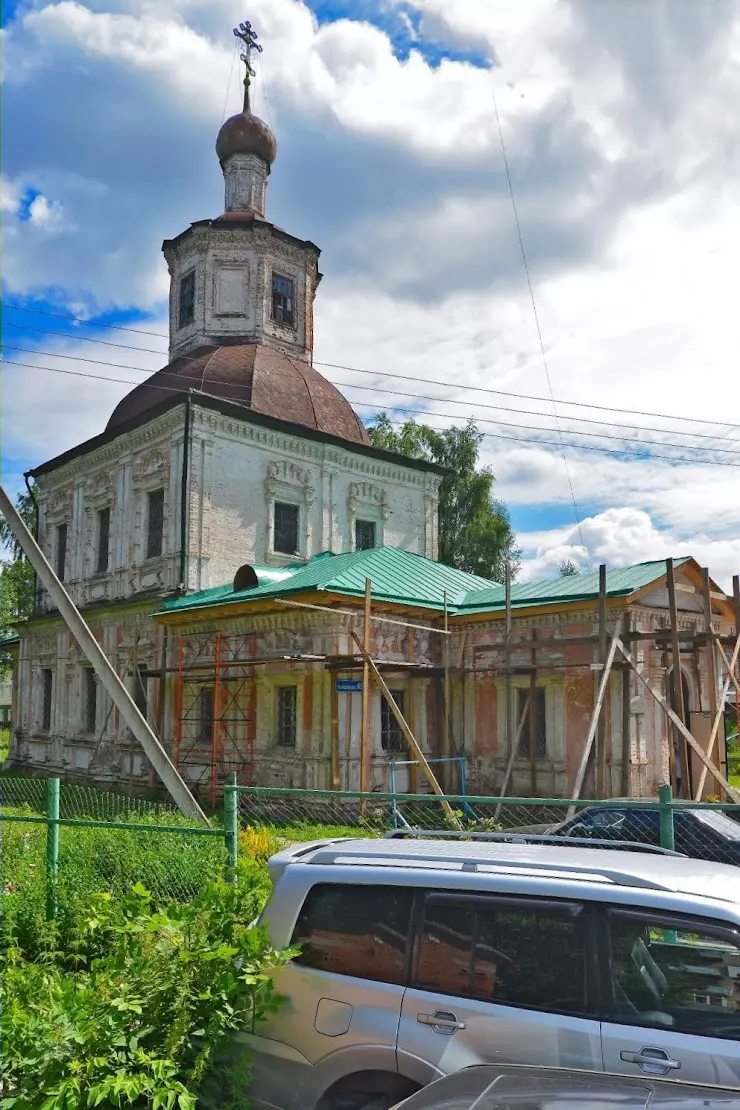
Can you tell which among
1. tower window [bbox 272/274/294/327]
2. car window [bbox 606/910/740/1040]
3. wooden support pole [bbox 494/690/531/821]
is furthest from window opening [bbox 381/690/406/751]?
car window [bbox 606/910/740/1040]

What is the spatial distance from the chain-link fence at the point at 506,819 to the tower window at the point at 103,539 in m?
9.59

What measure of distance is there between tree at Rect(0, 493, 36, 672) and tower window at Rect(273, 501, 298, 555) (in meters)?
17.0

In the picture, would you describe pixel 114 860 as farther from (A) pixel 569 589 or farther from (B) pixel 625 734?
(A) pixel 569 589

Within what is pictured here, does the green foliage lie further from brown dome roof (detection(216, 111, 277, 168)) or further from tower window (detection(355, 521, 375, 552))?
brown dome roof (detection(216, 111, 277, 168))

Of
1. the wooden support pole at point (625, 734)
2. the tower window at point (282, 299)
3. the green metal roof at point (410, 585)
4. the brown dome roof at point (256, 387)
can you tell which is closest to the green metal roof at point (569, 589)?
the green metal roof at point (410, 585)

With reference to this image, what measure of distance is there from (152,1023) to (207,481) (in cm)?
1741

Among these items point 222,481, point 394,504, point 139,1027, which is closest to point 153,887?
point 139,1027

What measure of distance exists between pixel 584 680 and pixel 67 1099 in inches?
540

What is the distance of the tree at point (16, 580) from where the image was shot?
119 feet

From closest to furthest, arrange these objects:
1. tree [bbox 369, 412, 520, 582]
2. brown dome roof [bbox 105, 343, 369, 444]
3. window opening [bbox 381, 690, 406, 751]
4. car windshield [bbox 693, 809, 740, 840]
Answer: car windshield [bbox 693, 809, 740, 840] → window opening [bbox 381, 690, 406, 751] → brown dome roof [bbox 105, 343, 369, 444] → tree [bbox 369, 412, 520, 582]

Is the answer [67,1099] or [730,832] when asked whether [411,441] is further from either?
Result: [67,1099]

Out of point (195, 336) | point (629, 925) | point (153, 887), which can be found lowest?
point (153, 887)

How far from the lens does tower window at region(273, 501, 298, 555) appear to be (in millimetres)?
22500

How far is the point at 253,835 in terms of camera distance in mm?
9273
